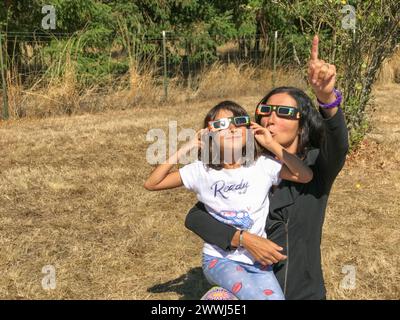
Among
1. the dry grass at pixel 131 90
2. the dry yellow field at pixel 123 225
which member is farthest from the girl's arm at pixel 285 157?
the dry grass at pixel 131 90

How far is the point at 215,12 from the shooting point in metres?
14.1

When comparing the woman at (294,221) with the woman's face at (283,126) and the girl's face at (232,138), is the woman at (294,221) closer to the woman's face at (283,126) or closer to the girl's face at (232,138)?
the woman's face at (283,126)

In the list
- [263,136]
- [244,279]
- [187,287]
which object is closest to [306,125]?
[263,136]

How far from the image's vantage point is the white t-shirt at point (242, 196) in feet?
7.38

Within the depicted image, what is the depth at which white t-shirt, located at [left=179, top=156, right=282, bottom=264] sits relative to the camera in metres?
2.25

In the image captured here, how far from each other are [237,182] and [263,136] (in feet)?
0.89

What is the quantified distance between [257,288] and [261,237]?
0.21 meters

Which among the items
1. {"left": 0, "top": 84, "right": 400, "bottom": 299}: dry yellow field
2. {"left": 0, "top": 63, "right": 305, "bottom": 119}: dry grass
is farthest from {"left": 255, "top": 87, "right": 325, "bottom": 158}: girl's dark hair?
{"left": 0, "top": 63, "right": 305, "bottom": 119}: dry grass

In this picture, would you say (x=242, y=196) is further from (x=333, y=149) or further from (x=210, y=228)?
(x=333, y=149)

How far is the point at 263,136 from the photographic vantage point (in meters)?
2.13

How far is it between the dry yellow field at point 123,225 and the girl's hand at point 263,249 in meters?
1.46

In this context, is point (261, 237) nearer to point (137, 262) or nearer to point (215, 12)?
point (137, 262)

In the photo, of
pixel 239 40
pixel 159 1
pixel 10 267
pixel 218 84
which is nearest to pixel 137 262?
pixel 10 267

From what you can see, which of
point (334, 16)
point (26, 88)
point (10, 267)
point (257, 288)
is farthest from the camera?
point (26, 88)
